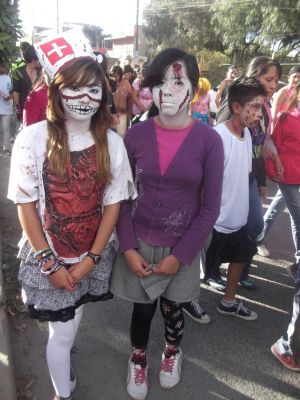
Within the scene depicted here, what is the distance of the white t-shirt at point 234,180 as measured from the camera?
247 centimetres

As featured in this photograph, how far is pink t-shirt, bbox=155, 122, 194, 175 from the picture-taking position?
191 cm

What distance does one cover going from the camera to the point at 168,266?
1.97m

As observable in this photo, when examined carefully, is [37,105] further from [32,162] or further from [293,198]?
[293,198]

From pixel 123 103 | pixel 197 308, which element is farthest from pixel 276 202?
pixel 123 103

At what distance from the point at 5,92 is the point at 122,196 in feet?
18.2

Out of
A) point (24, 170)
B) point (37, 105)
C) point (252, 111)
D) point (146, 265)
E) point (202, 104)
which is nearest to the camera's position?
point (24, 170)

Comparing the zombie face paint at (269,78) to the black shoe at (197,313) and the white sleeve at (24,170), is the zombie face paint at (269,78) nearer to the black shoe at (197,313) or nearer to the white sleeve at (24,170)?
the black shoe at (197,313)

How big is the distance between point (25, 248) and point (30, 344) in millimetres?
1006

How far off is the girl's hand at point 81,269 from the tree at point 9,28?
166 cm

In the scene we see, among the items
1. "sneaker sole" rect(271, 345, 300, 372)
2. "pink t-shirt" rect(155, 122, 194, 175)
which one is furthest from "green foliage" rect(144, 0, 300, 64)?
"pink t-shirt" rect(155, 122, 194, 175)

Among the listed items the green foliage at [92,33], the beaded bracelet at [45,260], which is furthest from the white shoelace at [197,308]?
the green foliage at [92,33]

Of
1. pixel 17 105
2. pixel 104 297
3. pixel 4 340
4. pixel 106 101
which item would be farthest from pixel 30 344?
pixel 17 105

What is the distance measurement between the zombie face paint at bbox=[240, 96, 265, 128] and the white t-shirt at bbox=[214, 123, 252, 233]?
12 cm

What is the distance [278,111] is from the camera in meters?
3.32
